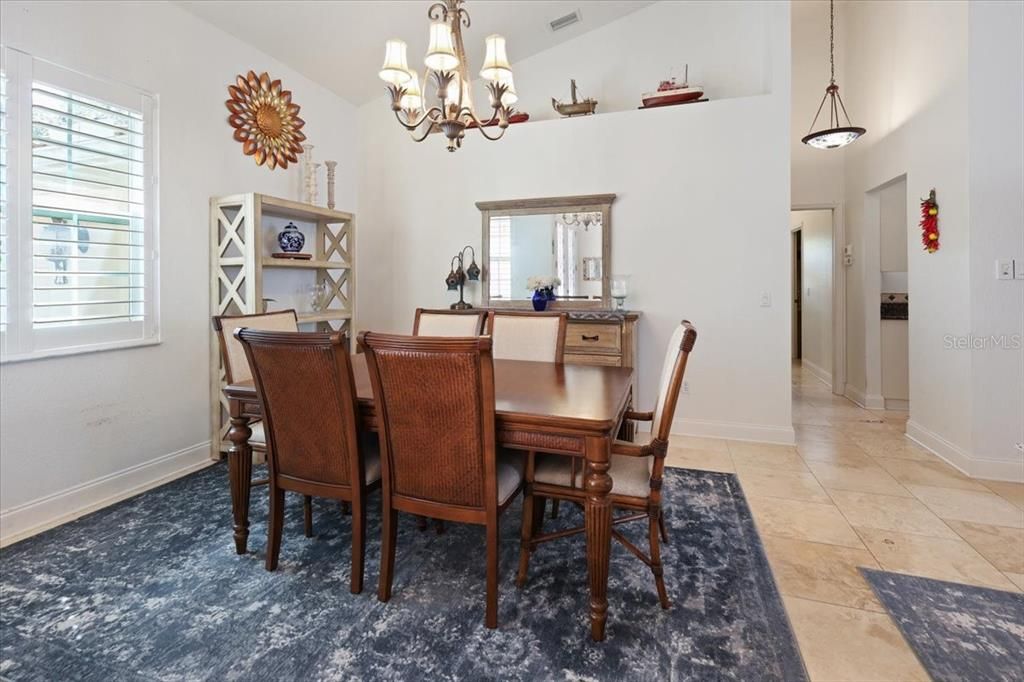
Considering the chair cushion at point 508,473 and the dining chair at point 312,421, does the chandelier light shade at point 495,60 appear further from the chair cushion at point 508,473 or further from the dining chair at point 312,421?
the chair cushion at point 508,473

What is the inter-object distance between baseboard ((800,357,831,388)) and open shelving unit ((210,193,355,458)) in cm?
552

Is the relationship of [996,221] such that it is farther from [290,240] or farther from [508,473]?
[290,240]

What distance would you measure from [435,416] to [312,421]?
20.7 inches

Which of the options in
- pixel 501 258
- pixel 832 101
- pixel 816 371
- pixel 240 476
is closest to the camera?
pixel 240 476

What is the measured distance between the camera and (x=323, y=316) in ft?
12.3

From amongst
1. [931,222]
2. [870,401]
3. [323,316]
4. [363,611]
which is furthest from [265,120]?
[870,401]

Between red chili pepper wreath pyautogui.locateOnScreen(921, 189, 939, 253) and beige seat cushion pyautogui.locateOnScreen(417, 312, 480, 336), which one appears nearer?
beige seat cushion pyautogui.locateOnScreen(417, 312, 480, 336)

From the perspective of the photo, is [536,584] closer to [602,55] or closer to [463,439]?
[463,439]

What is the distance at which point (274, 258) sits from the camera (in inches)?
133

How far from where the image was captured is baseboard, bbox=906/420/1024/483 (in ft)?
9.22

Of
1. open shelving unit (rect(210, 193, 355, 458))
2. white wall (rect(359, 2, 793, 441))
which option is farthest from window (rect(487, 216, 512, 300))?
open shelving unit (rect(210, 193, 355, 458))

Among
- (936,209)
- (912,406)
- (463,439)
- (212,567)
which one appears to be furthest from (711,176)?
(212,567)

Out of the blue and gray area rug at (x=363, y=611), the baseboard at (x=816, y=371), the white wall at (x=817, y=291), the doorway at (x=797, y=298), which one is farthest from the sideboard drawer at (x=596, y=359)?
the doorway at (x=797, y=298)

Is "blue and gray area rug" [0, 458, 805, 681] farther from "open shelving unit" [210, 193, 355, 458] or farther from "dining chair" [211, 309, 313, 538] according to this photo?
"open shelving unit" [210, 193, 355, 458]
